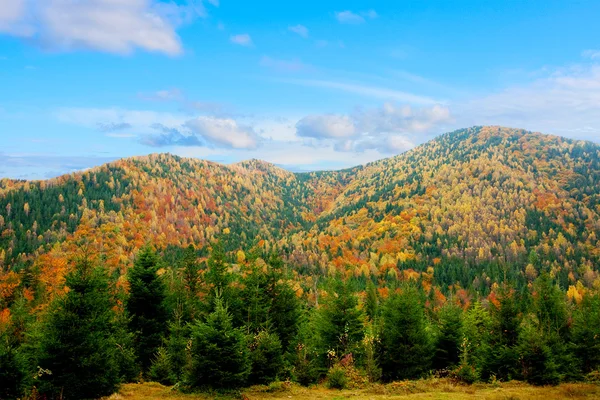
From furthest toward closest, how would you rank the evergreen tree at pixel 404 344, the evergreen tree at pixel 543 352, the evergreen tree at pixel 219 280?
1. the evergreen tree at pixel 219 280
2. the evergreen tree at pixel 404 344
3. the evergreen tree at pixel 543 352

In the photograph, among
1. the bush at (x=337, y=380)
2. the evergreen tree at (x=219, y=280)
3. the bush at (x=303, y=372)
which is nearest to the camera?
the bush at (x=337, y=380)

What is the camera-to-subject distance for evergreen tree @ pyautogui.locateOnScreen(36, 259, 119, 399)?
72.7 ft

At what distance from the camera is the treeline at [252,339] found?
2317 cm

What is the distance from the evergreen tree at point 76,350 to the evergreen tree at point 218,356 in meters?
5.34

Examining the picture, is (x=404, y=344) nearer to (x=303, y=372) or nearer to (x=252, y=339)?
(x=303, y=372)

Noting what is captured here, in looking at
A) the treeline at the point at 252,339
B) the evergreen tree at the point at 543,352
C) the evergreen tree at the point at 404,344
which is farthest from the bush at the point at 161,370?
the evergreen tree at the point at 543,352

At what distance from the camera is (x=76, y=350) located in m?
22.5

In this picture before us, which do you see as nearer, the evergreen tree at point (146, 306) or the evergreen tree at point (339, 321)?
the evergreen tree at point (146, 306)

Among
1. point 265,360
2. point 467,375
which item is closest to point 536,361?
point 467,375

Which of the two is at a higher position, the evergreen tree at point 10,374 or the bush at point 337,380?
the evergreen tree at point 10,374

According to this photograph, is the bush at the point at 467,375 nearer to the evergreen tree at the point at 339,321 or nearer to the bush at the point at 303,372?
the evergreen tree at the point at 339,321

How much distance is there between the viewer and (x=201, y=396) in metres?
23.9

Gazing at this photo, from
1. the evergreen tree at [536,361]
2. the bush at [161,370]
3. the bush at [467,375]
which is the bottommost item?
the bush at [161,370]

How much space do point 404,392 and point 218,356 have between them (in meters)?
13.2
